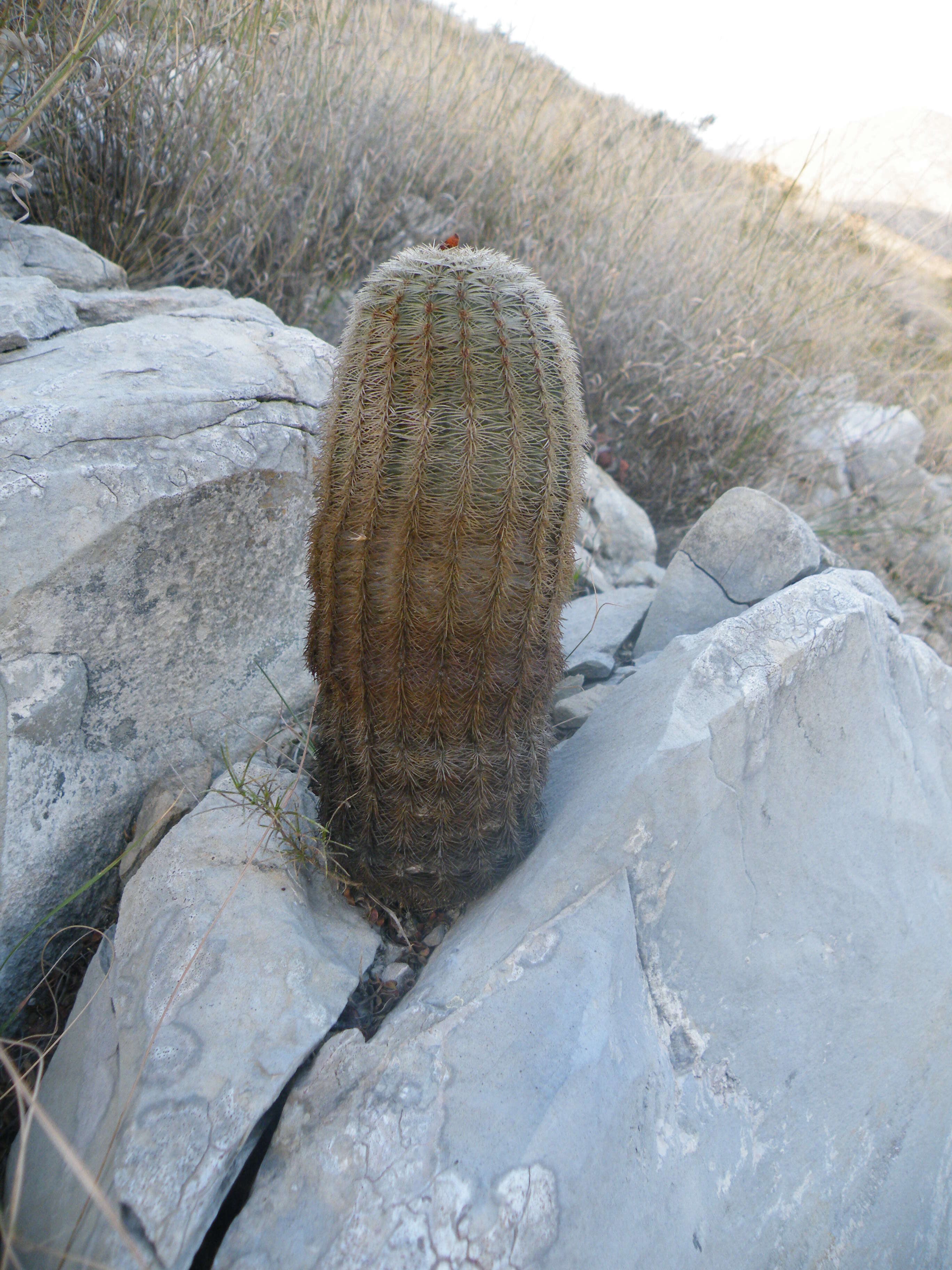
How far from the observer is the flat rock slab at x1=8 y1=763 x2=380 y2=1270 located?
1210 millimetres

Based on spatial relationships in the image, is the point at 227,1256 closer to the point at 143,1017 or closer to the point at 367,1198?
the point at 367,1198

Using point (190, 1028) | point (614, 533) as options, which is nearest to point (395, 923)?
point (190, 1028)

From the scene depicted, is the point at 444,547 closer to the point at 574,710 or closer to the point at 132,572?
the point at 132,572

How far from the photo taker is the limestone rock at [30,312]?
6.61ft

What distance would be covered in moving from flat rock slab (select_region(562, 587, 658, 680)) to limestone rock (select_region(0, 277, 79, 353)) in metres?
1.56

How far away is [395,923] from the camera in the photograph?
1.78 meters

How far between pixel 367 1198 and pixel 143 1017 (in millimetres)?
479

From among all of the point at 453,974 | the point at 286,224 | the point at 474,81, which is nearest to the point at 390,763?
the point at 453,974

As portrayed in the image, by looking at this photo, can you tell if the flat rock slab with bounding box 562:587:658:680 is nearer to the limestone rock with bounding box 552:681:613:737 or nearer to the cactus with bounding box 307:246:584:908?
the limestone rock with bounding box 552:681:613:737

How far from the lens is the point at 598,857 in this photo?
160 centimetres

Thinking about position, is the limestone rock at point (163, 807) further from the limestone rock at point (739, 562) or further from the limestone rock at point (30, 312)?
the limestone rock at point (739, 562)

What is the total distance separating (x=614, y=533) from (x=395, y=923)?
201 cm

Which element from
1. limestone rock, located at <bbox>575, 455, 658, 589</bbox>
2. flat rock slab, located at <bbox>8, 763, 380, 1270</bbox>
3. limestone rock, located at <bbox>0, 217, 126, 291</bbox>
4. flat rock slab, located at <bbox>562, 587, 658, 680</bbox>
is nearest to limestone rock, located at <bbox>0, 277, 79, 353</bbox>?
limestone rock, located at <bbox>0, 217, 126, 291</bbox>

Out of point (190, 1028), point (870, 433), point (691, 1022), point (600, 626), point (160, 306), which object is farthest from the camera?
point (870, 433)
